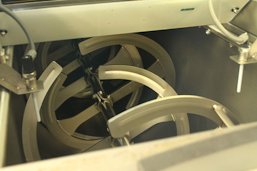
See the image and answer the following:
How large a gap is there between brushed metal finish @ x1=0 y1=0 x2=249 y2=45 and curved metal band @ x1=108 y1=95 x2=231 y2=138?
11.6 inches

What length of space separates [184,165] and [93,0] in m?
0.70

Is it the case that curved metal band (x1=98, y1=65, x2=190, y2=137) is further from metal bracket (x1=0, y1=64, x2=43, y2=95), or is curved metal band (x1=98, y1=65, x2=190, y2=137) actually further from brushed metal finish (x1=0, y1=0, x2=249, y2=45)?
metal bracket (x1=0, y1=64, x2=43, y2=95)

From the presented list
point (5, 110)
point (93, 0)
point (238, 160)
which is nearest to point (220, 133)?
point (238, 160)

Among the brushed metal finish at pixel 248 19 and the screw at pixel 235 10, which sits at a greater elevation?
the screw at pixel 235 10

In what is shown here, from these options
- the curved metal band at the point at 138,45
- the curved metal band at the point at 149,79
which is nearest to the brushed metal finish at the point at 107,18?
the curved metal band at the point at 149,79

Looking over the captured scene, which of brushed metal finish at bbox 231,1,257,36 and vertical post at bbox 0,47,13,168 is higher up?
brushed metal finish at bbox 231,1,257,36

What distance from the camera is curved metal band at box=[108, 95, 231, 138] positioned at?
0.95 meters

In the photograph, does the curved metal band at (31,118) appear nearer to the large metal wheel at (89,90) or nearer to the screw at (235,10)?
the large metal wheel at (89,90)

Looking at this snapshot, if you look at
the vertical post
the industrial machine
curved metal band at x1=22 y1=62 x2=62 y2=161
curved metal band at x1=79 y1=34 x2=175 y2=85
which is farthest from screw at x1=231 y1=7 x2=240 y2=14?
the vertical post

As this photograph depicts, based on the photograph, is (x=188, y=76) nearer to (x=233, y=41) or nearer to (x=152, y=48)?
(x=152, y=48)

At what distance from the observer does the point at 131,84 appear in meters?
1.84

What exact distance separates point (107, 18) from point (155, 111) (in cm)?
35

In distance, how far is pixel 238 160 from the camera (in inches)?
25.7

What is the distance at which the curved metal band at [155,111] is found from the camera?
0.95 m
